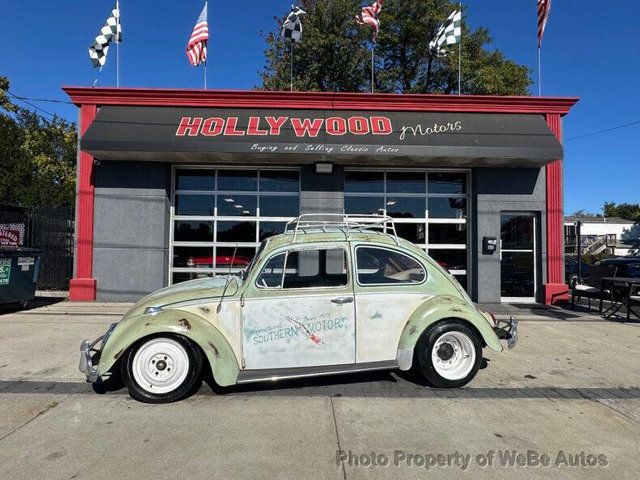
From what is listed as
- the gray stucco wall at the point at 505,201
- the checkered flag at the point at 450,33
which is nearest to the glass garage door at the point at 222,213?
the gray stucco wall at the point at 505,201

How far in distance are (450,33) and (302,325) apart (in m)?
11.6

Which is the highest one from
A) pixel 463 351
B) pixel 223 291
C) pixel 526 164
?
pixel 526 164

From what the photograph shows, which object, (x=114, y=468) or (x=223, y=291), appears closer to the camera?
(x=114, y=468)

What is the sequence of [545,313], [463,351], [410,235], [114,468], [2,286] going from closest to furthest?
[114,468] → [463,351] → [2,286] → [545,313] → [410,235]

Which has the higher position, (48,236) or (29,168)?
(29,168)

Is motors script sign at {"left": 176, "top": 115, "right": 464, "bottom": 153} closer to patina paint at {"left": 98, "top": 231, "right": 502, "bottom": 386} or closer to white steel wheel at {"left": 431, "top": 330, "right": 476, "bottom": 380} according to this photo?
patina paint at {"left": 98, "top": 231, "right": 502, "bottom": 386}

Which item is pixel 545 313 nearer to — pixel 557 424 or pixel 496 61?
pixel 557 424

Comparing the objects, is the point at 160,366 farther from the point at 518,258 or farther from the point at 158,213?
the point at 518,258

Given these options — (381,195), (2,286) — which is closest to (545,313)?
(381,195)

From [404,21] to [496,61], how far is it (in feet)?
19.7

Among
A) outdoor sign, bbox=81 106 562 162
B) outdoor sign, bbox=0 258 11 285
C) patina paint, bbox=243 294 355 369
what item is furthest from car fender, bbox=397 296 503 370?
outdoor sign, bbox=0 258 11 285

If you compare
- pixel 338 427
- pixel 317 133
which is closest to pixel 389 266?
pixel 338 427

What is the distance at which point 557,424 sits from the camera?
4098mm

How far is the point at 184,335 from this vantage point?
14.6ft
